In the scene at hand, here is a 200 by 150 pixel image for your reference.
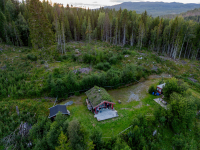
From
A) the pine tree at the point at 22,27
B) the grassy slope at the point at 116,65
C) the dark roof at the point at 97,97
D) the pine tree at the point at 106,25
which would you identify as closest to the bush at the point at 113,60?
the grassy slope at the point at 116,65

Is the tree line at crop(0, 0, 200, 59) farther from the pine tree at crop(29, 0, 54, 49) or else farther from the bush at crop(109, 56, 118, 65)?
the bush at crop(109, 56, 118, 65)

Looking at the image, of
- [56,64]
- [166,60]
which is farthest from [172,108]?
[56,64]

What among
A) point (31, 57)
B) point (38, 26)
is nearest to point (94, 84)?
point (38, 26)

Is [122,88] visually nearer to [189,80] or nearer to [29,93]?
[189,80]

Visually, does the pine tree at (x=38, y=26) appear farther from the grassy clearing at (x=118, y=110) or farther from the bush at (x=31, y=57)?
the grassy clearing at (x=118, y=110)

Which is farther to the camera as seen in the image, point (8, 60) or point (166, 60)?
point (166, 60)

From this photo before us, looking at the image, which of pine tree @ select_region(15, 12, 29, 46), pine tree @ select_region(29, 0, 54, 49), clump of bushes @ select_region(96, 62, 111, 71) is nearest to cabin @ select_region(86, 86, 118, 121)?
clump of bushes @ select_region(96, 62, 111, 71)
